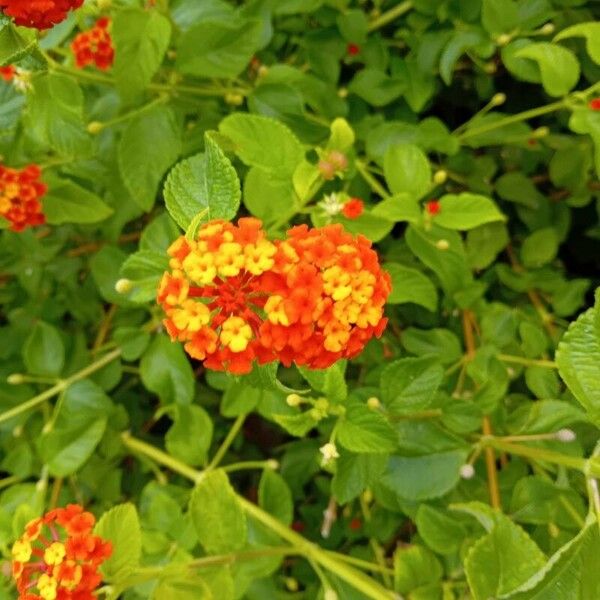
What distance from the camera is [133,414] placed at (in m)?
1.48

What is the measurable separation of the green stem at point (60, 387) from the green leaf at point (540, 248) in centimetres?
73

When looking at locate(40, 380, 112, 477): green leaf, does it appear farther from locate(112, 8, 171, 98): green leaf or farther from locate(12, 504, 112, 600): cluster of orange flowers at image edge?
locate(112, 8, 171, 98): green leaf

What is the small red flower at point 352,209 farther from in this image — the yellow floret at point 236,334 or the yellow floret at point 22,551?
the yellow floret at point 22,551

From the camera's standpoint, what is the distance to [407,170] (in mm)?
1043

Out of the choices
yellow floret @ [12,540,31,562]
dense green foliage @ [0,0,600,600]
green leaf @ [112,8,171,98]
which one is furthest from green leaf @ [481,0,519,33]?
yellow floret @ [12,540,31,562]

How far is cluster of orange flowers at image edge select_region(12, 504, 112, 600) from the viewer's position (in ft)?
2.55

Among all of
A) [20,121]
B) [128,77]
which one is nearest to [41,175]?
[20,121]

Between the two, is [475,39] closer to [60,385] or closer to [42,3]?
[42,3]

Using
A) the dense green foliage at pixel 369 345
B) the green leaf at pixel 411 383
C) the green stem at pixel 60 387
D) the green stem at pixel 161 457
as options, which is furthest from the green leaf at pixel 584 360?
the green stem at pixel 60 387

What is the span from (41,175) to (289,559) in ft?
2.57

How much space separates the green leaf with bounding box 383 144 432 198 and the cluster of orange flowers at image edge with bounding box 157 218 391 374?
15.1 inches

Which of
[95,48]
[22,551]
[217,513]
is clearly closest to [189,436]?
[217,513]

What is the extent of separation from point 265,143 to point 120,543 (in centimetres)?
50

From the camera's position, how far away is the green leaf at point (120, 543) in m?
0.86
